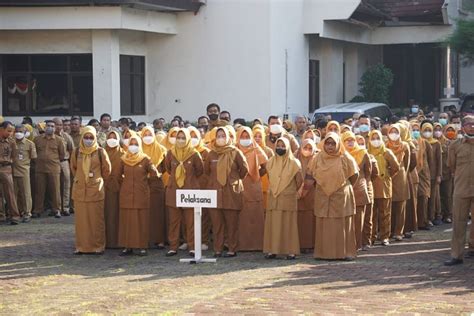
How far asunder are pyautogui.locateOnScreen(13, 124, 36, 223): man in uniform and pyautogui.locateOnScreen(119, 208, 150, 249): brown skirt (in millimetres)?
4751

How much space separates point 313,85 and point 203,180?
21.2 m

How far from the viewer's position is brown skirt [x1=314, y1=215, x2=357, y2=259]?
1417 cm

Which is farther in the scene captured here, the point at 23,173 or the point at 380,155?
the point at 23,173

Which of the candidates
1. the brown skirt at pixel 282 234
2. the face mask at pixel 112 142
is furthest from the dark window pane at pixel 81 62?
the brown skirt at pixel 282 234

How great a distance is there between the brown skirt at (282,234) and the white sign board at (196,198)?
928mm

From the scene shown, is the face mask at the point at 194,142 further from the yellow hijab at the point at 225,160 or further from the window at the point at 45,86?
the window at the point at 45,86

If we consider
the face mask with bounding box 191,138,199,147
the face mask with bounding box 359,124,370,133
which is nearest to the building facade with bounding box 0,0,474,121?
the face mask with bounding box 359,124,370,133

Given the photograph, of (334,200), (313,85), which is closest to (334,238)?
(334,200)

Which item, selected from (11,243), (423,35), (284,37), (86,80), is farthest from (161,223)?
(423,35)

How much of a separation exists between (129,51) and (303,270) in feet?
60.8

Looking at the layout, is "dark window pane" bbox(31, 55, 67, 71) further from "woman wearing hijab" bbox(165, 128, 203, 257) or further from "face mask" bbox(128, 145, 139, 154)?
"woman wearing hijab" bbox(165, 128, 203, 257)

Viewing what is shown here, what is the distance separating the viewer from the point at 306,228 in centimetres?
1510

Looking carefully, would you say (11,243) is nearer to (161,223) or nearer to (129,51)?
(161,223)

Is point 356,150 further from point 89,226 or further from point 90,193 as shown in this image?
point 89,226
